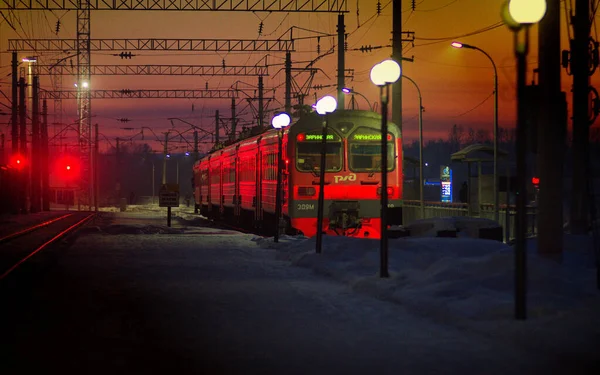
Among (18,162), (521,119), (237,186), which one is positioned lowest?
(237,186)

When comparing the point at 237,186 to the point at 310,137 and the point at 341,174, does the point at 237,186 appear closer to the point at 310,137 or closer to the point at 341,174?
the point at 310,137

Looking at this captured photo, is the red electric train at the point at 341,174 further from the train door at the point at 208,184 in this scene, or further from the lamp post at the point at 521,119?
the train door at the point at 208,184

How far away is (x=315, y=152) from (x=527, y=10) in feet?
50.8

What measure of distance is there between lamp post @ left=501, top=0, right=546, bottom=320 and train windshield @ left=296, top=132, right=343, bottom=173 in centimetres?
1475

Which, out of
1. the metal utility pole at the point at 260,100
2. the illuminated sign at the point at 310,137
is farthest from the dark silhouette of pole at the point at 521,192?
the metal utility pole at the point at 260,100

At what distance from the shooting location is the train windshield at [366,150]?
81.0ft

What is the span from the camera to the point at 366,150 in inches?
977

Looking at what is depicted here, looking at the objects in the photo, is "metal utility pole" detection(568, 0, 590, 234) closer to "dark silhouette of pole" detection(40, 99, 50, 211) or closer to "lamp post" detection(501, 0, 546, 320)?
"lamp post" detection(501, 0, 546, 320)

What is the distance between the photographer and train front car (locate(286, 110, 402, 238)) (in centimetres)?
2423

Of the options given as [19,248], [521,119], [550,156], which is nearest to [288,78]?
[19,248]

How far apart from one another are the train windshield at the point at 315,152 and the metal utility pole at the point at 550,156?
12.3 m

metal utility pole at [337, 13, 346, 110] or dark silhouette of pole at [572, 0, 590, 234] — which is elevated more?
metal utility pole at [337, 13, 346, 110]

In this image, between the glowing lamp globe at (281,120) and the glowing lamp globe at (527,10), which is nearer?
the glowing lamp globe at (527,10)

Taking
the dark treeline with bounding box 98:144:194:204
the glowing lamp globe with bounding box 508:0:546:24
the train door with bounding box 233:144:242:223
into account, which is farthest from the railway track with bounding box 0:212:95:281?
the dark treeline with bounding box 98:144:194:204
